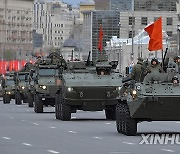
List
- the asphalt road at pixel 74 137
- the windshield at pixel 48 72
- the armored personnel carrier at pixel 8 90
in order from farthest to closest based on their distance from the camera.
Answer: the armored personnel carrier at pixel 8 90 → the windshield at pixel 48 72 → the asphalt road at pixel 74 137

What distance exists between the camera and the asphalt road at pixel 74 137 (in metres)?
24.5

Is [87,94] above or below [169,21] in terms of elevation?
above

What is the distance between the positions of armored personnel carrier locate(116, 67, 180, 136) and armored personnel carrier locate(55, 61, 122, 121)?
8.72 m

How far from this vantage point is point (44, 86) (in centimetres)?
4806

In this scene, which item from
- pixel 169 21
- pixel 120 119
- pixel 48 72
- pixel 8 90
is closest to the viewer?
pixel 120 119

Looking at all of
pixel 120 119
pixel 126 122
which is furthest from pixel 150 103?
pixel 120 119

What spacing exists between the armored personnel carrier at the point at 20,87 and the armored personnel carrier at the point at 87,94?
23.0 m

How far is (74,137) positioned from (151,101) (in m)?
1.96

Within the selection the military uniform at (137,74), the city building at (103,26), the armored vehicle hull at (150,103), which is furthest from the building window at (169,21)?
the armored vehicle hull at (150,103)

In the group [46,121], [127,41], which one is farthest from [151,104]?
[127,41]

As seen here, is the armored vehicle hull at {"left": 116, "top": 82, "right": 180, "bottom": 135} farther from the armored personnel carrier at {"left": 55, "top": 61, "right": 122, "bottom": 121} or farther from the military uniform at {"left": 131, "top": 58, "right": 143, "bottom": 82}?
the armored personnel carrier at {"left": 55, "top": 61, "right": 122, "bottom": 121}

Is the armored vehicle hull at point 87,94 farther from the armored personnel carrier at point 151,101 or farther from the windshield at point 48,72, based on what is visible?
the windshield at point 48,72

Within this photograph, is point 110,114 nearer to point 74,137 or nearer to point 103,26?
point 74,137

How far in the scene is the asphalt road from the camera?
965 inches
